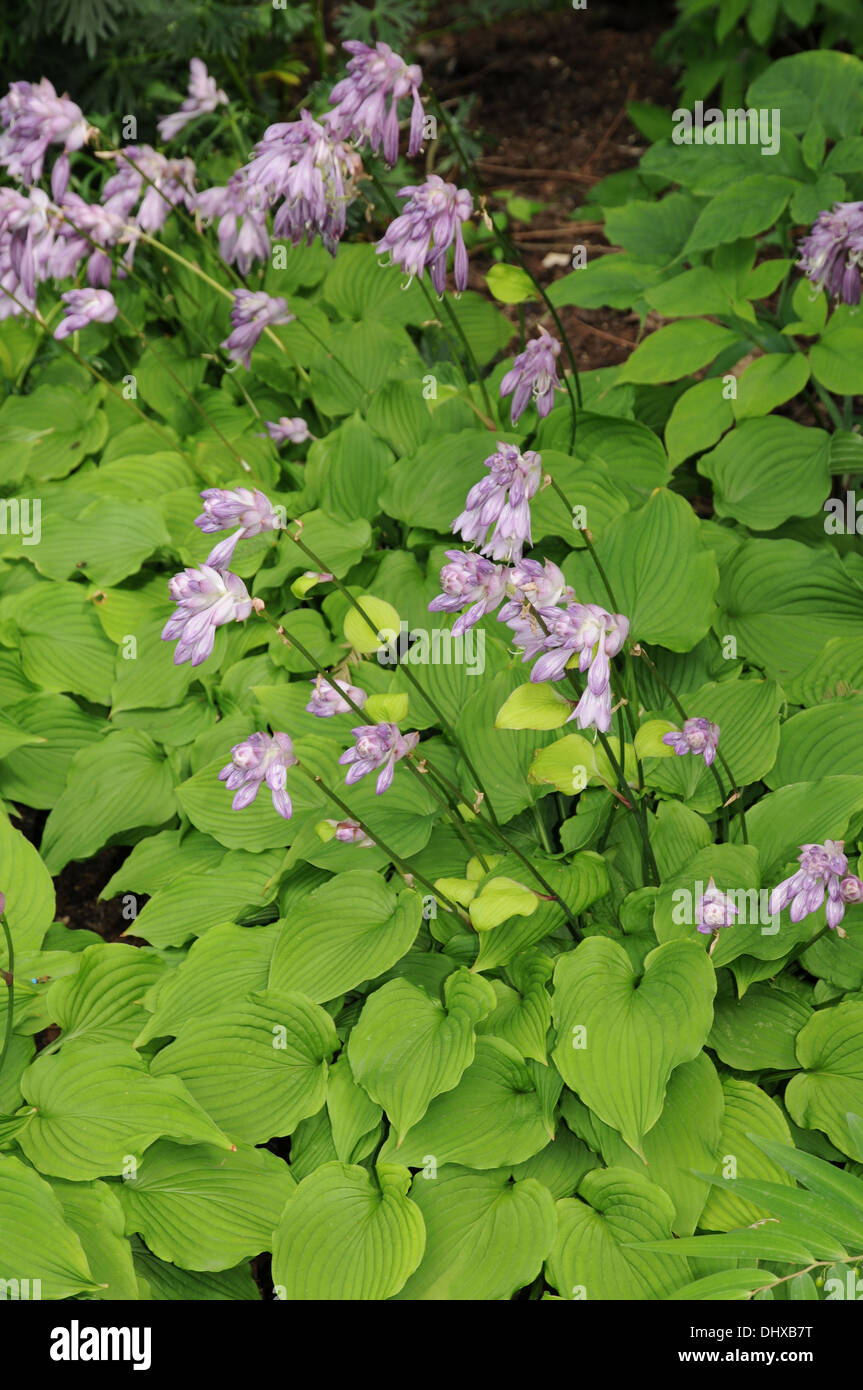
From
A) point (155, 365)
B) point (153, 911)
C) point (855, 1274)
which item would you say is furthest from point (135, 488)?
point (855, 1274)

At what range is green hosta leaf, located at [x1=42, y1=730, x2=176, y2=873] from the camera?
355 cm

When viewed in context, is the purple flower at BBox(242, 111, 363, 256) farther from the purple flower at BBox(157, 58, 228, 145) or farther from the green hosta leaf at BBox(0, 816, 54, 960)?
the green hosta leaf at BBox(0, 816, 54, 960)

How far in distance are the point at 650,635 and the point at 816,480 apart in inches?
35.8

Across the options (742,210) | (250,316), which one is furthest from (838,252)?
(250,316)

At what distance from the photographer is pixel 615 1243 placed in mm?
2578

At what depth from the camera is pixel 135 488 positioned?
4410 mm

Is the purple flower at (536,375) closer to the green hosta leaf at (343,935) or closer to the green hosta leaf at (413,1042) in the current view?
the green hosta leaf at (343,935)

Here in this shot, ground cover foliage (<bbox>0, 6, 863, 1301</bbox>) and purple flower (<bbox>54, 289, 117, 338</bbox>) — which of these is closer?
ground cover foliage (<bbox>0, 6, 863, 1301</bbox>)

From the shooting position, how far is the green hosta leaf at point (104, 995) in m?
2.99

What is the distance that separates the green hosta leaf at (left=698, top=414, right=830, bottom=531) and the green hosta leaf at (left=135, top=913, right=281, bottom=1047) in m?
2.00

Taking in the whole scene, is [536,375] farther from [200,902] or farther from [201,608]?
[200,902]

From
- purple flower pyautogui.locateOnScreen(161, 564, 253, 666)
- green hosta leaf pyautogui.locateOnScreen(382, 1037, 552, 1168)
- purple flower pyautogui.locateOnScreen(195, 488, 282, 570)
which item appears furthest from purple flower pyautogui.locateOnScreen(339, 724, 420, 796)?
green hosta leaf pyautogui.locateOnScreen(382, 1037, 552, 1168)

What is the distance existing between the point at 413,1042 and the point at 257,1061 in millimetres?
393

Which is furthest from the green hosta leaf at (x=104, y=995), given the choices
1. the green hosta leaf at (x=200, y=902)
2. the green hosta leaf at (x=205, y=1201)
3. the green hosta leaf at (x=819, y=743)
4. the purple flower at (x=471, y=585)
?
the green hosta leaf at (x=819, y=743)
